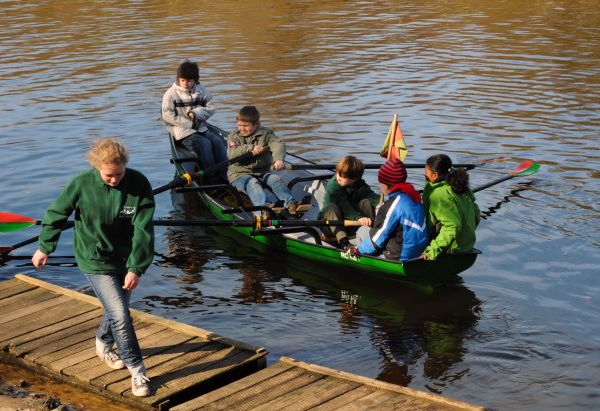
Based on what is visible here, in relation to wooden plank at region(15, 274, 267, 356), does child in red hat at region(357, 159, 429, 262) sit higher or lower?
higher

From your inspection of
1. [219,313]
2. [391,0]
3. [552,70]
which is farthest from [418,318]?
[391,0]

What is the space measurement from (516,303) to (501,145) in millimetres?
7197

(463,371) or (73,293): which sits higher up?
(73,293)

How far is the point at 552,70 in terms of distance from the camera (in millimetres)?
24203

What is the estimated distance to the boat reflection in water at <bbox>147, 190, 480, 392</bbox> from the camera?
10.2 metres

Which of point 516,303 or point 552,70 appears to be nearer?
point 516,303

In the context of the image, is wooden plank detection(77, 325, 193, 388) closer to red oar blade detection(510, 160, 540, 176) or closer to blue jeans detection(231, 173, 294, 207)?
blue jeans detection(231, 173, 294, 207)

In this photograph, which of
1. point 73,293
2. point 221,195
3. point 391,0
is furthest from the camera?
point 391,0

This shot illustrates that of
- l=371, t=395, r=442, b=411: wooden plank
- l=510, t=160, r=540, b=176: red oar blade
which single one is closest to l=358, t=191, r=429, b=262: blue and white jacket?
l=371, t=395, r=442, b=411: wooden plank

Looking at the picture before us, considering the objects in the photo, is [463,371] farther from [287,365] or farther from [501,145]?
[501,145]

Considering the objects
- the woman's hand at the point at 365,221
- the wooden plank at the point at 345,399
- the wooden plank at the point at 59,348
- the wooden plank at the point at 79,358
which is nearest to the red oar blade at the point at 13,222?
the wooden plank at the point at 59,348

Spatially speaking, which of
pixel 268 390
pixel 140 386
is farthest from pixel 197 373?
pixel 268 390

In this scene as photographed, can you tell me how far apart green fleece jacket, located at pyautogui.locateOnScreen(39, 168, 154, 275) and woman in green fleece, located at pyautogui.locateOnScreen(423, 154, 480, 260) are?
13.7 feet

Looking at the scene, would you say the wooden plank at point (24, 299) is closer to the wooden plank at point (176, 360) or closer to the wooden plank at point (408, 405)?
the wooden plank at point (176, 360)
